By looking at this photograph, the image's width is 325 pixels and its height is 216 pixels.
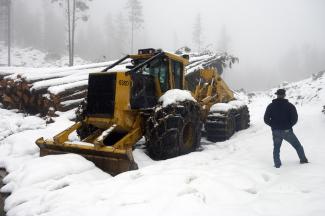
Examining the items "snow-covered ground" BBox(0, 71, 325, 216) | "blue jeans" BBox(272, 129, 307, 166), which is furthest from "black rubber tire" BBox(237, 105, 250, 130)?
"blue jeans" BBox(272, 129, 307, 166)

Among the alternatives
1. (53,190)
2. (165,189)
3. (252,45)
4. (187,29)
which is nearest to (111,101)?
(53,190)

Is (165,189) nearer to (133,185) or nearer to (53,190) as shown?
(133,185)

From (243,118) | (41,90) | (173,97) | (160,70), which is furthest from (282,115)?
(41,90)

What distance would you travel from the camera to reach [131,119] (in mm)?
8461

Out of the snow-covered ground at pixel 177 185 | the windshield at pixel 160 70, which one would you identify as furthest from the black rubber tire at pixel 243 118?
the windshield at pixel 160 70

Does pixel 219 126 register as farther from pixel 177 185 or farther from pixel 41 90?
pixel 41 90

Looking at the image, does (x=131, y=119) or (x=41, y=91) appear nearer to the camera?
(x=131, y=119)

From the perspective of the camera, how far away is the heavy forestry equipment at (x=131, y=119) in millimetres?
7641

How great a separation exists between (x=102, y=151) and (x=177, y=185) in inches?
94.3

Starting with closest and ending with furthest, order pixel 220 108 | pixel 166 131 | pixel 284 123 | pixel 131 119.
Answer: pixel 284 123 → pixel 166 131 → pixel 131 119 → pixel 220 108

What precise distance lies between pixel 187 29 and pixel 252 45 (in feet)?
144

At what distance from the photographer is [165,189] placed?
5527 mm

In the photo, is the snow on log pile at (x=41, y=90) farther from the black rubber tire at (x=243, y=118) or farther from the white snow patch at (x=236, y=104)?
the black rubber tire at (x=243, y=118)

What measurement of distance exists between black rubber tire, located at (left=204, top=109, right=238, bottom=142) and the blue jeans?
3347 millimetres
